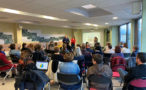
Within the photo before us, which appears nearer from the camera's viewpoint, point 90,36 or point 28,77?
point 28,77

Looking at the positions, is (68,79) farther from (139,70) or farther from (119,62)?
(119,62)

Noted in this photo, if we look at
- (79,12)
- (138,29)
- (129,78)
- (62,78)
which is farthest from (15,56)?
(138,29)

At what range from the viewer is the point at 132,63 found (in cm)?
315

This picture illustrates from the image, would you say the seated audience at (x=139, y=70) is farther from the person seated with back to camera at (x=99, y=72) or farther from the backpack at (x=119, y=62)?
the backpack at (x=119, y=62)

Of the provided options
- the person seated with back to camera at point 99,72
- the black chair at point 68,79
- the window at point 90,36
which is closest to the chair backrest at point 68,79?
the black chair at point 68,79

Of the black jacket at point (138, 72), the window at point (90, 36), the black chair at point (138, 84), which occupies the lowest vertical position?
the black chair at point (138, 84)

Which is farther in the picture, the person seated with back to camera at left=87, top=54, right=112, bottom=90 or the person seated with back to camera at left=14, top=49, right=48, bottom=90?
the person seated with back to camera at left=14, top=49, right=48, bottom=90

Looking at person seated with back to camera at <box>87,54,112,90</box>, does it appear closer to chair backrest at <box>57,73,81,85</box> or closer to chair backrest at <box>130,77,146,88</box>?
chair backrest at <box>57,73,81,85</box>

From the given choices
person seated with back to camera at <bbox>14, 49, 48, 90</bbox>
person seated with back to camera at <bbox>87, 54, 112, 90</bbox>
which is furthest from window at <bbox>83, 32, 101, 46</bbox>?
Answer: person seated with back to camera at <bbox>14, 49, 48, 90</bbox>

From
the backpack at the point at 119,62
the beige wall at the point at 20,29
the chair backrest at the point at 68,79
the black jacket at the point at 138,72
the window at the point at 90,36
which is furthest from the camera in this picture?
the window at the point at 90,36

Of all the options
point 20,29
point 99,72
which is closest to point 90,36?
point 20,29

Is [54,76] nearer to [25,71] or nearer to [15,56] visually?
[25,71]

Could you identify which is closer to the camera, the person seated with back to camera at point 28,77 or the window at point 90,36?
the person seated with back to camera at point 28,77

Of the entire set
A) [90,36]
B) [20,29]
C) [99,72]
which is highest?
[20,29]
